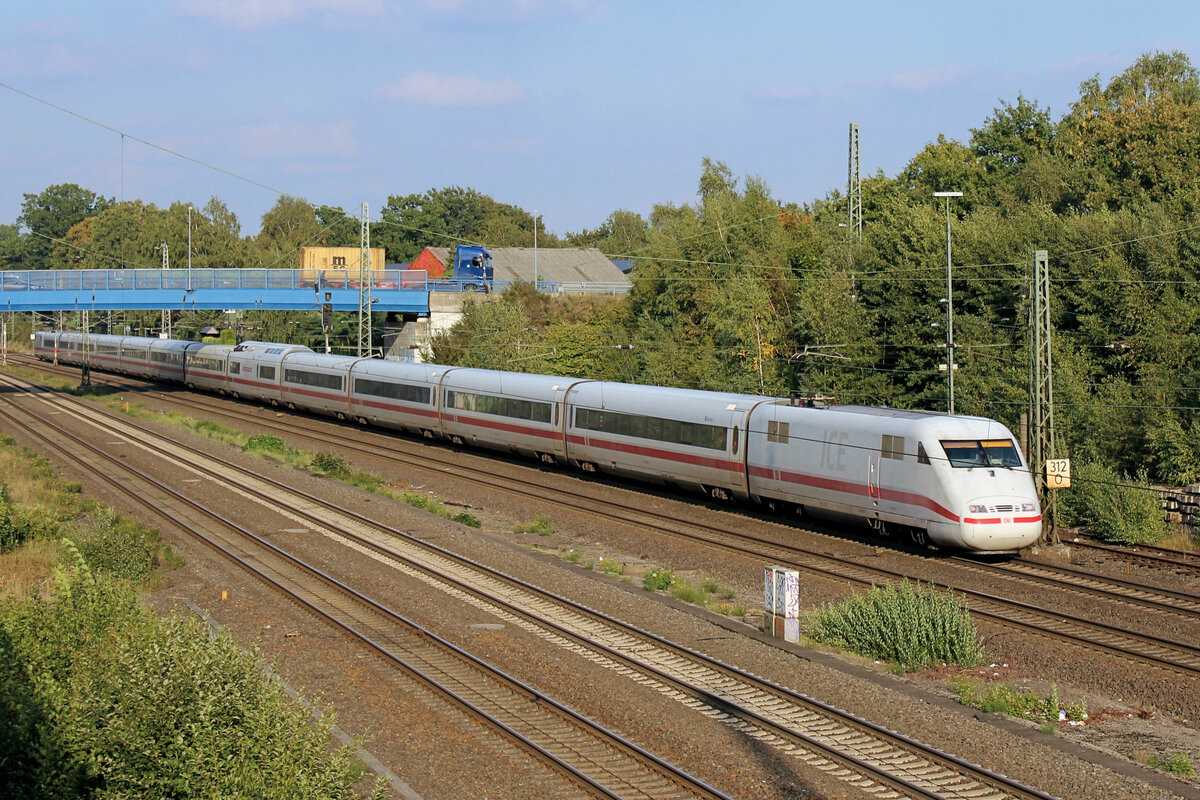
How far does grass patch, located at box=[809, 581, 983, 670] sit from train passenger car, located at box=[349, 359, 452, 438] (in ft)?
79.2

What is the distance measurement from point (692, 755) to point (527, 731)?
5.82 feet

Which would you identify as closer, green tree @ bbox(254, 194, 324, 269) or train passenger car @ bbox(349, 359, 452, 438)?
train passenger car @ bbox(349, 359, 452, 438)

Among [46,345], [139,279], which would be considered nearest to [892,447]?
[139,279]

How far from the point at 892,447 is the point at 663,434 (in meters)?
7.64

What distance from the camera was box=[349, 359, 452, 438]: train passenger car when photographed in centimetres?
3838

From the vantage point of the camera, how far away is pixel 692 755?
1041cm

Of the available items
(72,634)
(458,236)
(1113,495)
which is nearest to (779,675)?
(72,634)

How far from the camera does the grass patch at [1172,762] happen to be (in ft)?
34.2

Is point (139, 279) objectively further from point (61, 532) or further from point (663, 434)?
point (663, 434)

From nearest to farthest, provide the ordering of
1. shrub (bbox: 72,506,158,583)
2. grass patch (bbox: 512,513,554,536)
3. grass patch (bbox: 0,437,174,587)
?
shrub (bbox: 72,506,158,583) < grass patch (bbox: 0,437,174,587) < grass patch (bbox: 512,513,554,536)

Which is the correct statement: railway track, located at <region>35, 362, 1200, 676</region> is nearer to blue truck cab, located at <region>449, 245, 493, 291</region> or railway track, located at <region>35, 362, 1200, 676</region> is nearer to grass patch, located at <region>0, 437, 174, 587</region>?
grass patch, located at <region>0, 437, 174, 587</region>

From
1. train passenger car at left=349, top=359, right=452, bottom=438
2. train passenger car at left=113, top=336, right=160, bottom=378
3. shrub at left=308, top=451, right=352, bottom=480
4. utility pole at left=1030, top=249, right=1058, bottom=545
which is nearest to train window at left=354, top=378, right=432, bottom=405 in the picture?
train passenger car at left=349, top=359, right=452, bottom=438

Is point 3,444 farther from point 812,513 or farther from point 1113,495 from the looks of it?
point 1113,495

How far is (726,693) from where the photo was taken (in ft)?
40.9
